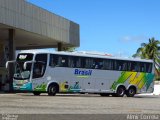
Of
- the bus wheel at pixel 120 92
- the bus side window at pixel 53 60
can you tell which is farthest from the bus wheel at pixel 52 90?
the bus wheel at pixel 120 92

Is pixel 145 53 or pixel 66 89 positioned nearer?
pixel 66 89

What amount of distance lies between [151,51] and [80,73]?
64.3m

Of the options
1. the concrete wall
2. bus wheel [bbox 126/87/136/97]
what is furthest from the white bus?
the concrete wall

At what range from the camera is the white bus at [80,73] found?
104 ft

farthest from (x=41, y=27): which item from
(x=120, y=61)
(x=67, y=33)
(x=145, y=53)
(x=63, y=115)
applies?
(x=145, y=53)

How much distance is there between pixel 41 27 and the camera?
44094 millimetres

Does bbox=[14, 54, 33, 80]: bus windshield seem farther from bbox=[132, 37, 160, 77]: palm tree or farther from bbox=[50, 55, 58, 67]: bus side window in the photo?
bbox=[132, 37, 160, 77]: palm tree

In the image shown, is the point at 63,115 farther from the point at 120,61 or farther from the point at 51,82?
the point at 120,61

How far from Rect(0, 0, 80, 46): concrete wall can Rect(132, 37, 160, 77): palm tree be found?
1728 inches

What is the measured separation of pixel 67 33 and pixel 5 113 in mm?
35712

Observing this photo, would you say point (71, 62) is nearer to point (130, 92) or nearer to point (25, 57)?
point (25, 57)

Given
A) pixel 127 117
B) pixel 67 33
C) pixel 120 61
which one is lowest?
pixel 127 117

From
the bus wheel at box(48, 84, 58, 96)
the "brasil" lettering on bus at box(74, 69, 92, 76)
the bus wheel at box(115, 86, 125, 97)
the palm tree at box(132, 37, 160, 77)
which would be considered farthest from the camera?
the palm tree at box(132, 37, 160, 77)

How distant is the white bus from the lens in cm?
3183
